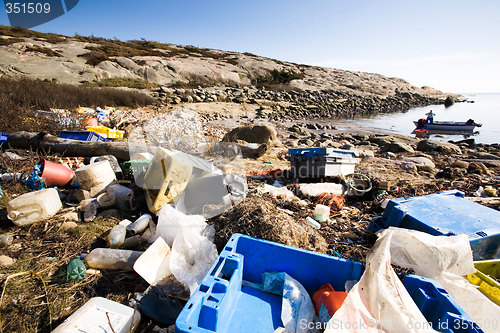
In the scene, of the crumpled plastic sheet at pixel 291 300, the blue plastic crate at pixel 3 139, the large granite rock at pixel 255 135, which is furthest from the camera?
the large granite rock at pixel 255 135

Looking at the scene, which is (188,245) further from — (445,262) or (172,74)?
(172,74)

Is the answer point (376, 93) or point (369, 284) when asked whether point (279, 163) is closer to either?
point (369, 284)

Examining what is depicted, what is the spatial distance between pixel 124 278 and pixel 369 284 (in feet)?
6.61

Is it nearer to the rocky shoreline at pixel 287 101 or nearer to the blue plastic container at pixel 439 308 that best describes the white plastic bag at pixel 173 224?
the blue plastic container at pixel 439 308

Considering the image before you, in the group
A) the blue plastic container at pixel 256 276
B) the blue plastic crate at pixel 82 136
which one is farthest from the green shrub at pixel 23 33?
the blue plastic container at pixel 256 276

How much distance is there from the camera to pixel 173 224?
7.54ft

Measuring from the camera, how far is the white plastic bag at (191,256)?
6.31ft

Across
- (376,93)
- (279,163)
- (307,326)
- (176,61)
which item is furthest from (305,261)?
(376,93)

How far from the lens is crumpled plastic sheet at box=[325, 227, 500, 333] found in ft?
4.11

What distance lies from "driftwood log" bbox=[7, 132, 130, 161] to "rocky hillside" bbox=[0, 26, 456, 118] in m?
11.3

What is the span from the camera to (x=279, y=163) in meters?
6.34

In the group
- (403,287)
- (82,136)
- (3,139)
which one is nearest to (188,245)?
(403,287)

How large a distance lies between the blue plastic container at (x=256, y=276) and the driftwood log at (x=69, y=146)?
11.8ft

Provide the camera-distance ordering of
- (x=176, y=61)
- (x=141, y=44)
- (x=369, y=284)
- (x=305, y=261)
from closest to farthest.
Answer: (x=369, y=284)
(x=305, y=261)
(x=176, y=61)
(x=141, y=44)
